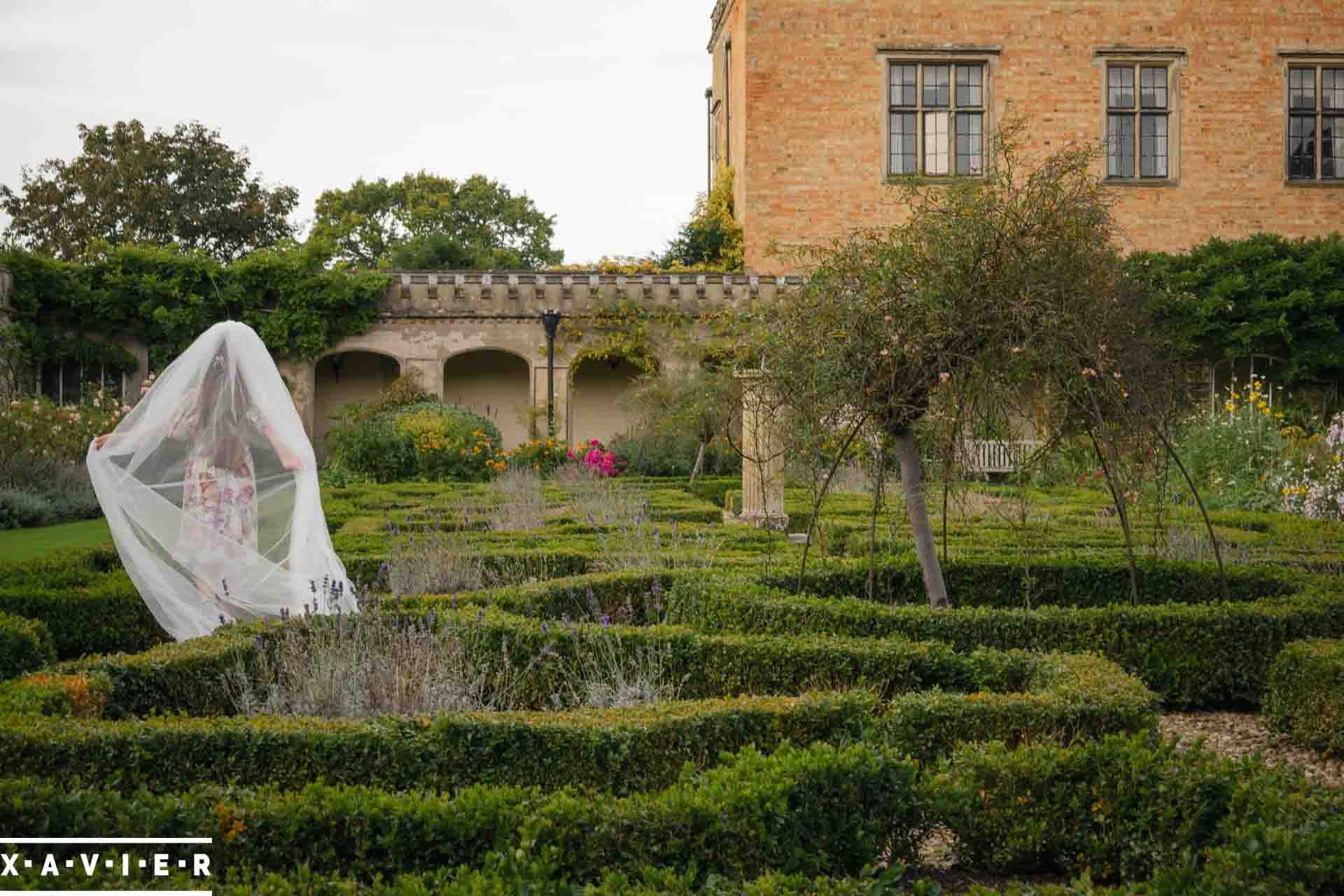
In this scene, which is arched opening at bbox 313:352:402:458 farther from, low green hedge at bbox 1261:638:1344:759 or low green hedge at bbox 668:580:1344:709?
low green hedge at bbox 1261:638:1344:759

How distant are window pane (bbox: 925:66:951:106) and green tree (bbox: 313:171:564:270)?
53.8 ft

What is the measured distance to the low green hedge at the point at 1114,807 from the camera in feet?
10.2

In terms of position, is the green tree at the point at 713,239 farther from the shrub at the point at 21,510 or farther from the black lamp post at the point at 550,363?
the shrub at the point at 21,510

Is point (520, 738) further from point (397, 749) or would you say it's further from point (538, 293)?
point (538, 293)

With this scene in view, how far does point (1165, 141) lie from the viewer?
21.5 m

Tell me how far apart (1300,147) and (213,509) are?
21038mm

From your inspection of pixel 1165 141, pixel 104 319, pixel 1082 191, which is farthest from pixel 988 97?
pixel 1082 191

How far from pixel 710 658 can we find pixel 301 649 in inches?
67.1

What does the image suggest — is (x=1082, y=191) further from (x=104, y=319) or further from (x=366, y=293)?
(x=104, y=319)

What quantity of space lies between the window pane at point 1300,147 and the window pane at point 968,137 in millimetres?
5409

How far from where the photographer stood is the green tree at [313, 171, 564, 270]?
3594 centimetres

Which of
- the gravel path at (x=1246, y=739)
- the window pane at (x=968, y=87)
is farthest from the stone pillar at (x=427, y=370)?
the gravel path at (x=1246, y=739)

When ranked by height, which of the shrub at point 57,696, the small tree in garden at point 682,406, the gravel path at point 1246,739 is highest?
the small tree in garden at point 682,406

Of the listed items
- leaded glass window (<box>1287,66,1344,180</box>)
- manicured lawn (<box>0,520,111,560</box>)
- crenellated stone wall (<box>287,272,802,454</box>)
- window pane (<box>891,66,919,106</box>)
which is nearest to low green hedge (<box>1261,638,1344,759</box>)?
manicured lawn (<box>0,520,111,560</box>)
